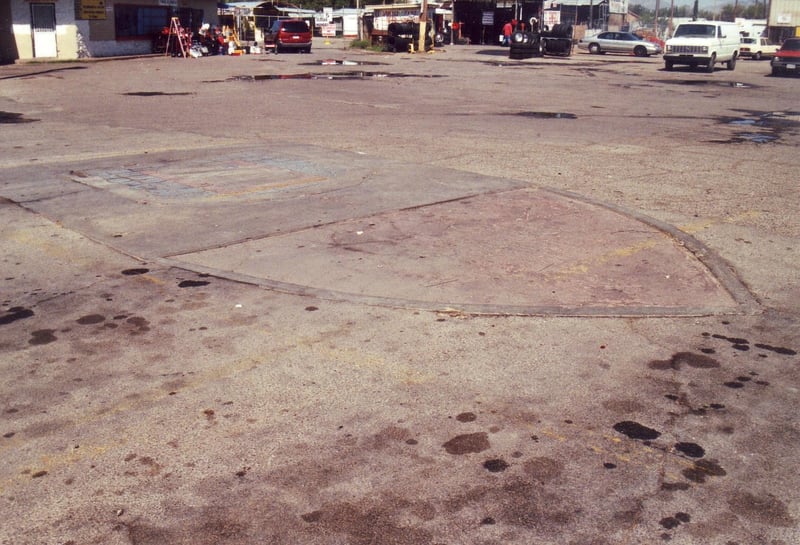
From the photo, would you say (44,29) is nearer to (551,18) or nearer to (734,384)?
(551,18)

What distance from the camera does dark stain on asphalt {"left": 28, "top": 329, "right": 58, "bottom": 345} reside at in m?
5.79

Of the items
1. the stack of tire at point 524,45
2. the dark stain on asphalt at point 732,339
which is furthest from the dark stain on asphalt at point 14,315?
the stack of tire at point 524,45

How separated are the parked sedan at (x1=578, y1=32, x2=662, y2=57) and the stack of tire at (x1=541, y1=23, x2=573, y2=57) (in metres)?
7.54

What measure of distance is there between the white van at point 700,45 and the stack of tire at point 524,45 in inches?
393

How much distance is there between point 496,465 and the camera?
14.0ft

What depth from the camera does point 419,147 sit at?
14.2 metres

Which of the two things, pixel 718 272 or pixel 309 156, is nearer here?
pixel 718 272

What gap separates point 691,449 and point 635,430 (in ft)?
1.07

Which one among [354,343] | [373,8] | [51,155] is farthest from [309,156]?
[373,8]

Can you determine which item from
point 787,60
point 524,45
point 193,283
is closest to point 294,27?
point 524,45

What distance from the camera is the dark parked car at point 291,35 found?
45094 millimetres

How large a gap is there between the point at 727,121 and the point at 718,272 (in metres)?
12.6

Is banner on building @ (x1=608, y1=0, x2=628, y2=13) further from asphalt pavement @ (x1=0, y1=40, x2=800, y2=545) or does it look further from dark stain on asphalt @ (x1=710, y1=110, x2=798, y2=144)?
asphalt pavement @ (x1=0, y1=40, x2=800, y2=545)

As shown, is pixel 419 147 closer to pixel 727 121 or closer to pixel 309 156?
pixel 309 156
